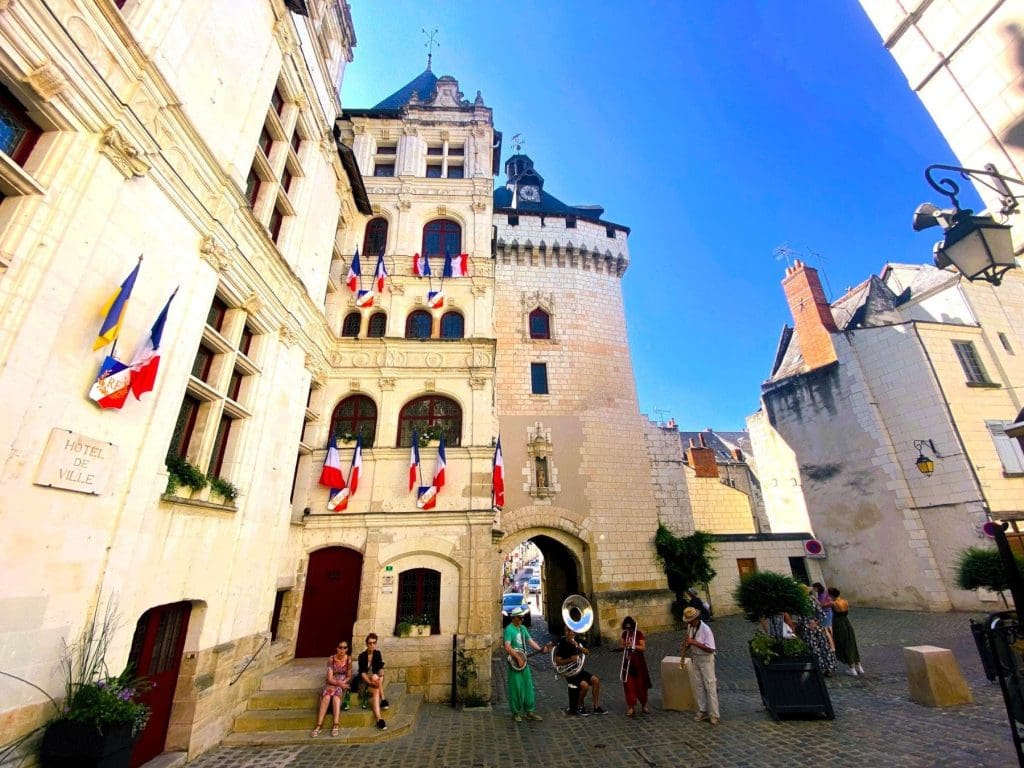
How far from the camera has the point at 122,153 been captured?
18.8ft

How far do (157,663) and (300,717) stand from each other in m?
2.53

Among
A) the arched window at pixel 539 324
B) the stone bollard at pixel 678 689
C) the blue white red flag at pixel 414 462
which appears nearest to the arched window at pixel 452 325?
the blue white red flag at pixel 414 462

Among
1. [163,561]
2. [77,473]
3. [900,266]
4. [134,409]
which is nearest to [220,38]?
[134,409]

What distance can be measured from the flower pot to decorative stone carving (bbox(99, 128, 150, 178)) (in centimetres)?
664

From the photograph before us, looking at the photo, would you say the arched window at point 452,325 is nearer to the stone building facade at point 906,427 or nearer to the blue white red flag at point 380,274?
the blue white red flag at point 380,274

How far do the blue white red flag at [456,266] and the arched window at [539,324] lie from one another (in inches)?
216

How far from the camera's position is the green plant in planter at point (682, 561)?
15844 millimetres

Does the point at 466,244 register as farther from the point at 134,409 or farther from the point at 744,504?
the point at 744,504

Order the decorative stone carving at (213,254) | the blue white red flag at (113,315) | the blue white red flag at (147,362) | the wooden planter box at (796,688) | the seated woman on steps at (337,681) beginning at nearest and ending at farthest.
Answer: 1. the blue white red flag at (113,315)
2. the blue white red flag at (147,362)
3. the wooden planter box at (796,688)
4. the seated woman on steps at (337,681)
5. the decorative stone carving at (213,254)

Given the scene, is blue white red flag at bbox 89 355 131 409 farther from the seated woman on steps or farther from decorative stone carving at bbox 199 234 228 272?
the seated woman on steps

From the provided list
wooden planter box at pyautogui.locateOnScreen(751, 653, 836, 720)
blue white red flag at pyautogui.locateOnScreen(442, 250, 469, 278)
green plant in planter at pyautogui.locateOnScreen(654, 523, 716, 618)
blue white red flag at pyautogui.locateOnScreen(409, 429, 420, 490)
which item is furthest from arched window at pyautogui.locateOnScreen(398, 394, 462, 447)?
green plant in planter at pyautogui.locateOnScreen(654, 523, 716, 618)

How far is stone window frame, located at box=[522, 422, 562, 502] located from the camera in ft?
52.7

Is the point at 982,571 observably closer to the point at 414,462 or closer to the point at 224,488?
the point at 414,462

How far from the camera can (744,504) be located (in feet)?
86.3
